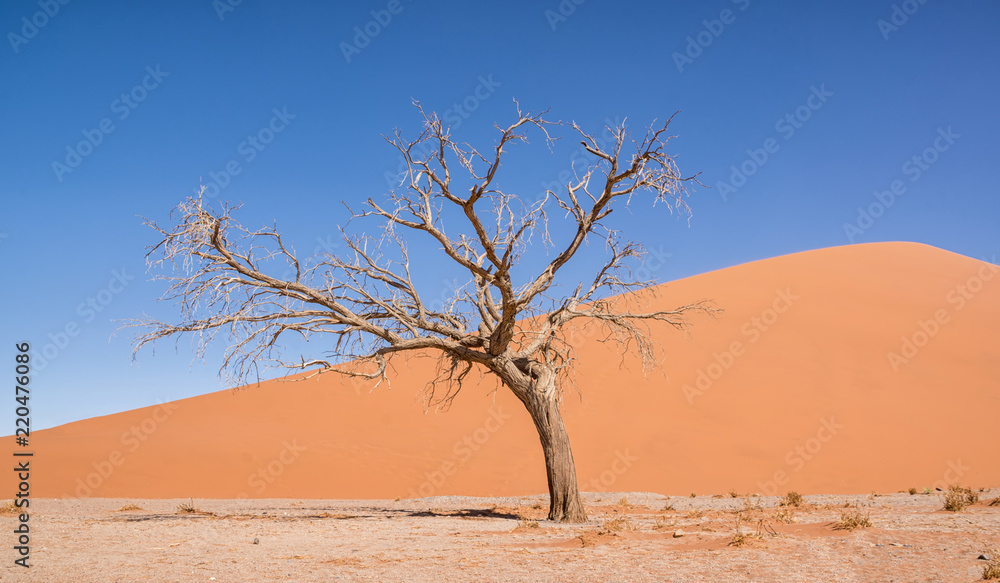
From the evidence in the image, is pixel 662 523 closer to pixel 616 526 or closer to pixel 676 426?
pixel 616 526

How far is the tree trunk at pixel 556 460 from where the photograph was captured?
9406 millimetres

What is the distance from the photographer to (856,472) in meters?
17.3

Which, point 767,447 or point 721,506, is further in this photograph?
point 767,447

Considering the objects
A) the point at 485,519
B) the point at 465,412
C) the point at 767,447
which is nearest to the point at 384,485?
the point at 465,412

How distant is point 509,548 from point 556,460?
3.11 m

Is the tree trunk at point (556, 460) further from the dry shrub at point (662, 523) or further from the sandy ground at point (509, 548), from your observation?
the dry shrub at point (662, 523)

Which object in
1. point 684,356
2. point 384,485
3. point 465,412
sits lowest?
point 384,485

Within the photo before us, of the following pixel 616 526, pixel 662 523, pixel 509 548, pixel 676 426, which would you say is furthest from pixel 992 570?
pixel 676 426

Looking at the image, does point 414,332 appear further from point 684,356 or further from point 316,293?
point 684,356

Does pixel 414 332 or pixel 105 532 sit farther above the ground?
pixel 414 332

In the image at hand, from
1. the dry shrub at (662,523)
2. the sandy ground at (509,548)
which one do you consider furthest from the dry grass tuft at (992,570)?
the dry shrub at (662,523)

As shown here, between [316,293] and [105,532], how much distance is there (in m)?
3.94

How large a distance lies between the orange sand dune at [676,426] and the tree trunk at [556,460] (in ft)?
29.1

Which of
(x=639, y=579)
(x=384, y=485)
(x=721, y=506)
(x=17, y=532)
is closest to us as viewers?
(x=639, y=579)
